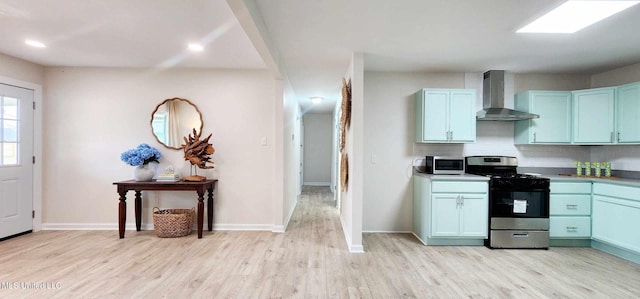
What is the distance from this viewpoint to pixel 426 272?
2783 millimetres

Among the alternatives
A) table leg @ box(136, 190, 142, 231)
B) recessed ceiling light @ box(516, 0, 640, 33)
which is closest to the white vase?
table leg @ box(136, 190, 142, 231)

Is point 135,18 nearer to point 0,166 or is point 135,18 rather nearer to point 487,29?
point 0,166

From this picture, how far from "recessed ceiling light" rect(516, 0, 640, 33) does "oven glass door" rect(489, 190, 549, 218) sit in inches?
70.5

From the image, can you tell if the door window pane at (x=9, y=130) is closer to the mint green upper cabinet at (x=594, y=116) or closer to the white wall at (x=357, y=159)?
the white wall at (x=357, y=159)

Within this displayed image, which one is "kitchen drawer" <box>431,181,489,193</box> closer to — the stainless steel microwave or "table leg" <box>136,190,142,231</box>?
the stainless steel microwave

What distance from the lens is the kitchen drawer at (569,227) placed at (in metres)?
3.50

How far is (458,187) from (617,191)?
163cm

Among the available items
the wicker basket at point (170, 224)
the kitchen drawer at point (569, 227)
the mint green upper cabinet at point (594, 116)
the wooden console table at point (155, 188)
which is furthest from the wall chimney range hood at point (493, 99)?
the wicker basket at point (170, 224)

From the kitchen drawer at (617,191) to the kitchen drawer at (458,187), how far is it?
4.20 feet

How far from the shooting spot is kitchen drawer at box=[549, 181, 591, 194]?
3498 mm

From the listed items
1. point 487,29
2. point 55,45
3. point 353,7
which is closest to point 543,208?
point 487,29

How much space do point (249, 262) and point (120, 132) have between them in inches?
107

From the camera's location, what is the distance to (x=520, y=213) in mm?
3453

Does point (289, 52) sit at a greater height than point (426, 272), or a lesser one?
greater
